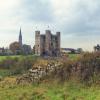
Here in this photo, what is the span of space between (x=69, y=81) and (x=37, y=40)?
45.8 m

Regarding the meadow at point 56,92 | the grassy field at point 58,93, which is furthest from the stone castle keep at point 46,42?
the grassy field at point 58,93

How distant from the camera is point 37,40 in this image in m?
67.4

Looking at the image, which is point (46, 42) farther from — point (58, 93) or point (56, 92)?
point (58, 93)

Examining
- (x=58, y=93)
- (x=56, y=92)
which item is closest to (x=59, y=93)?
(x=58, y=93)

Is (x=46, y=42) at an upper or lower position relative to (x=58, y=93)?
upper

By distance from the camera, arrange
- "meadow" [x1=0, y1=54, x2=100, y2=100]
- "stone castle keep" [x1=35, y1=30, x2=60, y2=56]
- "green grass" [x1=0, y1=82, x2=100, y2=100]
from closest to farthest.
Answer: "green grass" [x1=0, y1=82, x2=100, y2=100], "meadow" [x1=0, y1=54, x2=100, y2=100], "stone castle keep" [x1=35, y1=30, x2=60, y2=56]

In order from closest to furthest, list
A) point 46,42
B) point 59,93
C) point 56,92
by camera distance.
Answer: point 59,93, point 56,92, point 46,42

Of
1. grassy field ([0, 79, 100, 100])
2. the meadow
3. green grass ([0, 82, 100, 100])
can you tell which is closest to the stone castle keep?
the meadow

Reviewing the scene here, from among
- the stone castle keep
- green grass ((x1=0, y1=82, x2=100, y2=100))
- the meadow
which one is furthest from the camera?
the stone castle keep

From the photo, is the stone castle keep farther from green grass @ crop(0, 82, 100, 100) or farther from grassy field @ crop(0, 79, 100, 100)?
green grass @ crop(0, 82, 100, 100)

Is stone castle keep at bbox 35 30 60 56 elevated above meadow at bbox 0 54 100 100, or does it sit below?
above

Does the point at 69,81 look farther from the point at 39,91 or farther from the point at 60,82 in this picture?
the point at 39,91

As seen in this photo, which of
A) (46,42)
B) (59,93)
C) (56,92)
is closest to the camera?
(59,93)

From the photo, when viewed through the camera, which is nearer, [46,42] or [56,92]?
[56,92]
